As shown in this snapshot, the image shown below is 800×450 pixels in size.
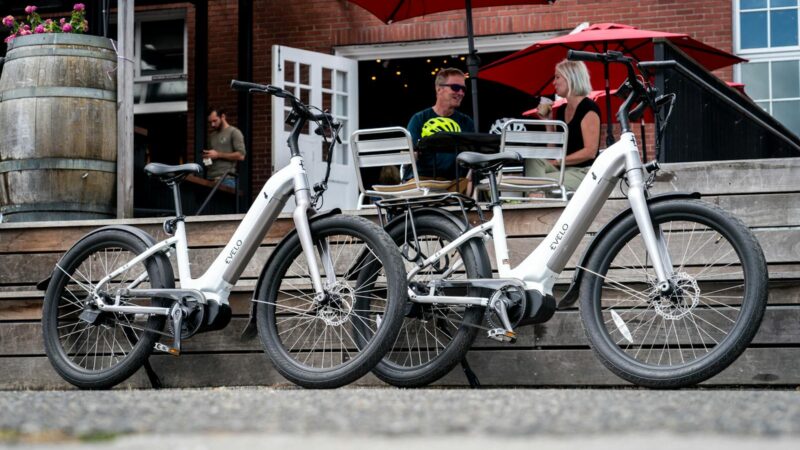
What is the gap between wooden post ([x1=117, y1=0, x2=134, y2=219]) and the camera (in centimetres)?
655

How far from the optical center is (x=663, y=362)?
195 inches

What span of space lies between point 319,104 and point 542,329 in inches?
251

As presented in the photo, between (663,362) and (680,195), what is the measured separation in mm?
888

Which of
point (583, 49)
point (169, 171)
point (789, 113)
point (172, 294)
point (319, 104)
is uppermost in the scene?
point (583, 49)

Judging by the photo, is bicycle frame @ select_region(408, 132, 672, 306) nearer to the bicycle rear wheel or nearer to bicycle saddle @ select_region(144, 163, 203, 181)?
the bicycle rear wheel

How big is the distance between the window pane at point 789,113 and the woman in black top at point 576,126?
4.11m

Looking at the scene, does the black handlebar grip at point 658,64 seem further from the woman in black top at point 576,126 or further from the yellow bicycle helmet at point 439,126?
the yellow bicycle helmet at point 439,126

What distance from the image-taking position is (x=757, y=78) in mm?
10391

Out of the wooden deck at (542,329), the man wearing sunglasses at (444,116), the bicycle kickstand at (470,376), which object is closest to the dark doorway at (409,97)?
the man wearing sunglasses at (444,116)

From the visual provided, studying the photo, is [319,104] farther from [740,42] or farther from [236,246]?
[236,246]

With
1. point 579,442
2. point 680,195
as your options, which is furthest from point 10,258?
point 579,442

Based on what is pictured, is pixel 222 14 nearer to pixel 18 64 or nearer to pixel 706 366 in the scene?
pixel 18 64

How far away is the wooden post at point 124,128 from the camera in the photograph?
6.55m

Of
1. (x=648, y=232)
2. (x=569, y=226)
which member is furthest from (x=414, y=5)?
(x=648, y=232)
